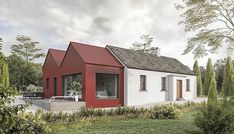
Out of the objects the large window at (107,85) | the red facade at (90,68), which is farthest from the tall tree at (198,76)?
the large window at (107,85)

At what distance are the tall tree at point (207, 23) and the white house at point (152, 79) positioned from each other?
17.5 ft

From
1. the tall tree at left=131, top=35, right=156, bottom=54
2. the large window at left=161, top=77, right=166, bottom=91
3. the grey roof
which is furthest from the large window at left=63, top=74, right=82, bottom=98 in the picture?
the tall tree at left=131, top=35, right=156, bottom=54

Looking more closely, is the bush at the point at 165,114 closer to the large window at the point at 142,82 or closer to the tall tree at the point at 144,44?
the large window at the point at 142,82

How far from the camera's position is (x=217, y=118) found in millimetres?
9000

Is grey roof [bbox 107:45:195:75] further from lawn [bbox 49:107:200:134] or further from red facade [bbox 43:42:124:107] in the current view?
lawn [bbox 49:107:200:134]

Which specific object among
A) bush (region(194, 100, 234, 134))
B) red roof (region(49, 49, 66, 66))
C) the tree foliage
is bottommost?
bush (region(194, 100, 234, 134))

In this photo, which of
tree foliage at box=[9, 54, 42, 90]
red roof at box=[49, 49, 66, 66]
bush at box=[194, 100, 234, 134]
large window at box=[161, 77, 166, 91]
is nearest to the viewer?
bush at box=[194, 100, 234, 134]

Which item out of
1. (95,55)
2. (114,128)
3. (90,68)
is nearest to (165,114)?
(114,128)

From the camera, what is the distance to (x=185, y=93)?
111 feet

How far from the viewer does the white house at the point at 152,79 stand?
2550 centimetres

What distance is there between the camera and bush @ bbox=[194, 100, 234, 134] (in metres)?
8.95

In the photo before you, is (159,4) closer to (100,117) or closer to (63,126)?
(100,117)

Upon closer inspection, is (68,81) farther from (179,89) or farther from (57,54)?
(179,89)

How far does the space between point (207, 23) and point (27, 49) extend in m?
44.8
